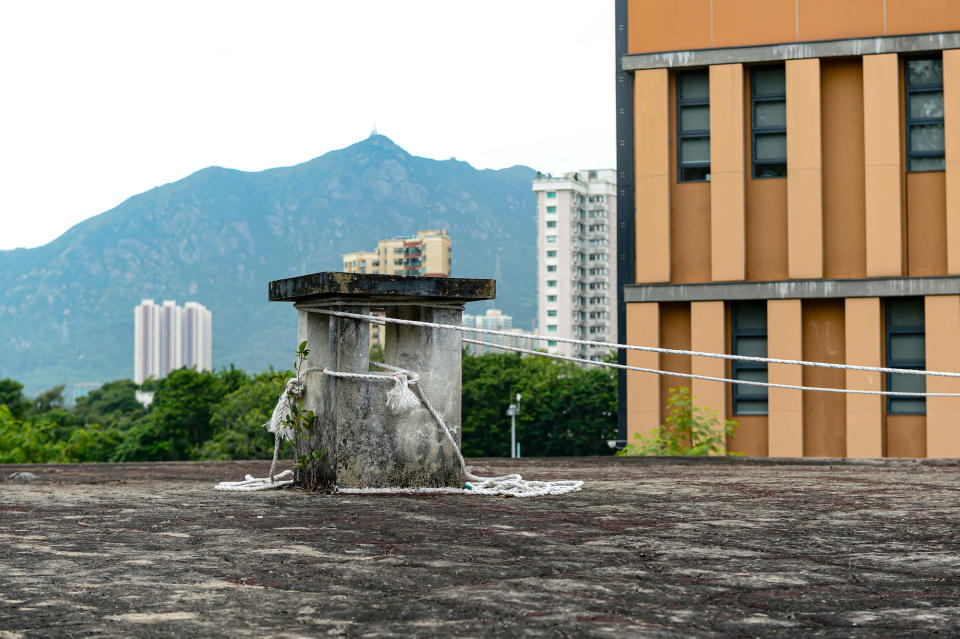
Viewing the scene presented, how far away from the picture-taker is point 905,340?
64.4ft

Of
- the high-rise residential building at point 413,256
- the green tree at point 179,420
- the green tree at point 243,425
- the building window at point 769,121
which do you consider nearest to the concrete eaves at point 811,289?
the building window at point 769,121

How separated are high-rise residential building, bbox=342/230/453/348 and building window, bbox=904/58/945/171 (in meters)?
159

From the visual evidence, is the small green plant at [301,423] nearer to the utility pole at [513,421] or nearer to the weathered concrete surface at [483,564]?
the weathered concrete surface at [483,564]

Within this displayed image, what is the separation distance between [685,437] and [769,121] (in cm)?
602

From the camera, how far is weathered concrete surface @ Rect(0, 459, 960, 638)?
2.79 m

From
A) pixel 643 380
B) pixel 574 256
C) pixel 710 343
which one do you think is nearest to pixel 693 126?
pixel 710 343

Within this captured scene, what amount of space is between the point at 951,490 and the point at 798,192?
13244 millimetres

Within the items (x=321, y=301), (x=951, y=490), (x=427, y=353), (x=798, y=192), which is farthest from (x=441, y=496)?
(x=798, y=192)

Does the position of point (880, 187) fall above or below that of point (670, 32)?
below

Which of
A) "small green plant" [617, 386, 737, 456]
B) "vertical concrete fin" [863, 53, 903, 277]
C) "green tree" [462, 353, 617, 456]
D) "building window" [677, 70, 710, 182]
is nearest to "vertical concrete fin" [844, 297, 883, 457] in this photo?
"vertical concrete fin" [863, 53, 903, 277]

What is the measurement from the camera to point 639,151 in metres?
20.2

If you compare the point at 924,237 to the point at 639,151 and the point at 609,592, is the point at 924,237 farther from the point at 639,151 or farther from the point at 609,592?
the point at 609,592

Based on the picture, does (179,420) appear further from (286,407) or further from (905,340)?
(286,407)

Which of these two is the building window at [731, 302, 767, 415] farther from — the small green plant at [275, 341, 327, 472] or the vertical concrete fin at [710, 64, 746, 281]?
the small green plant at [275, 341, 327, 472]
